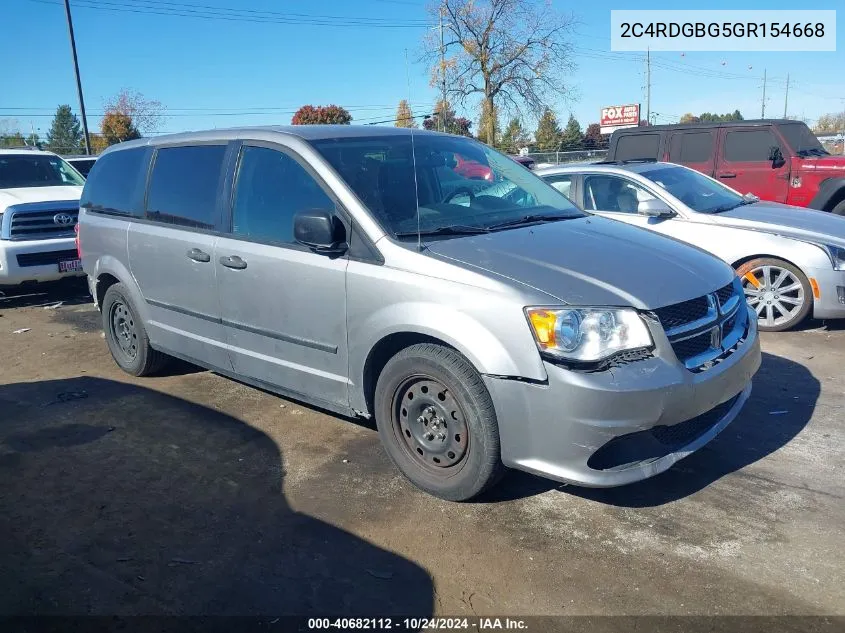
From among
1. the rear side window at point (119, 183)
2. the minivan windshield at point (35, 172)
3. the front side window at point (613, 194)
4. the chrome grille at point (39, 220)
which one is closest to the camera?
the rear side window at point (119, 183)

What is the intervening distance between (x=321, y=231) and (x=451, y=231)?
0.71 meters

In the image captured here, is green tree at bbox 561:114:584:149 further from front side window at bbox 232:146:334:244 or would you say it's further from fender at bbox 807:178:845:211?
front side window at bbox 232:146:334:244

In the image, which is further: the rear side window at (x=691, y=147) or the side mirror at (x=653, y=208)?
the rear side window at (x=691, y=147)

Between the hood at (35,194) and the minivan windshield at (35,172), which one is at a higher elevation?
the minivan windshield at (35,172)

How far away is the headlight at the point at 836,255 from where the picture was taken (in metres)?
6.20

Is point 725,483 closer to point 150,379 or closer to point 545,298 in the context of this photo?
point 545,298

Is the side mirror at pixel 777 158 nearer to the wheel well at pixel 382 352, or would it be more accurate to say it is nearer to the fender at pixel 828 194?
the fender at pixel 828 194

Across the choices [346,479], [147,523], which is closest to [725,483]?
[346,479]

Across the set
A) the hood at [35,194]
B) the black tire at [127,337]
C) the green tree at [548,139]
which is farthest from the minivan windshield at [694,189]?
the green tree at [548,139]

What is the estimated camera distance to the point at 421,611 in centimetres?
280

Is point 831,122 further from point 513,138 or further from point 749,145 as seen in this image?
point 749,145

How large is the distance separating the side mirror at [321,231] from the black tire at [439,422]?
71 cm

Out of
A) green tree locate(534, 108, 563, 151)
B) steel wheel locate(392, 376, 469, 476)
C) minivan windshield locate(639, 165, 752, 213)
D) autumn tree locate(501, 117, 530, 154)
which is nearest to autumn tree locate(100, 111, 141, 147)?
autumn tree locate(501, 117, 530, 154)

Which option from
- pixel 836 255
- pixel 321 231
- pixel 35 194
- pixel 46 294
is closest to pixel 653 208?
pixel 836 255
